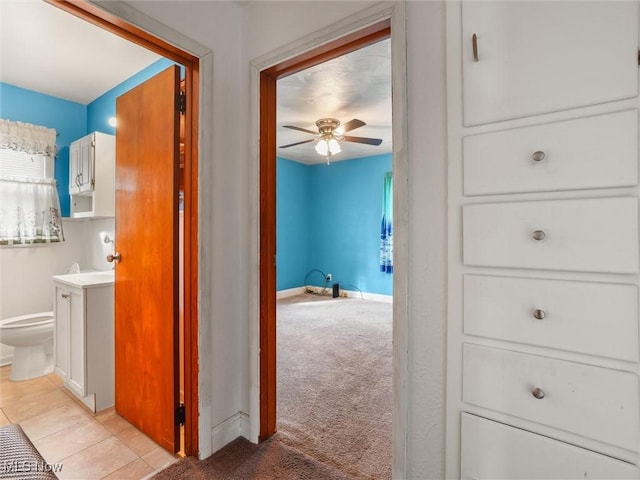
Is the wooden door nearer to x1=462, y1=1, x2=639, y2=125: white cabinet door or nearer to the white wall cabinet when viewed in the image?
the white wall cabinet

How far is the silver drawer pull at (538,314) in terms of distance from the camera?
0.96 meters

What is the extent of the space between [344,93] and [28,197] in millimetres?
3185

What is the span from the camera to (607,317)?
0.88 m

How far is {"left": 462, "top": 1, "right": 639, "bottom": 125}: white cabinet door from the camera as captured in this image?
87cm

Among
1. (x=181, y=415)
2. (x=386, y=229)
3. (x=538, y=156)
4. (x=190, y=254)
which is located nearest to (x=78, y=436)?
(x=181, y=415)

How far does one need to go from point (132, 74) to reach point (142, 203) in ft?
5.69

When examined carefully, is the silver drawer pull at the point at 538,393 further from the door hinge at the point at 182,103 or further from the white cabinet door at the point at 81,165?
the white cabinet door at the point at 81,165

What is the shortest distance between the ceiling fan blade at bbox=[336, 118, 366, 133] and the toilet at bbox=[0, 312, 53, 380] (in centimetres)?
323

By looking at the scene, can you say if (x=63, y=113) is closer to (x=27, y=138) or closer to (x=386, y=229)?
(x=27, y=138)

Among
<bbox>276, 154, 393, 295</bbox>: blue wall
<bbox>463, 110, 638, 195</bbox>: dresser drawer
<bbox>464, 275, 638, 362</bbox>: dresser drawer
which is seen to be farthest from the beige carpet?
<bbox>276, 154, 393, 295</bbox>: blue wall

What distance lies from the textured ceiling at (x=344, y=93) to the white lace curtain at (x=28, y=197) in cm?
237

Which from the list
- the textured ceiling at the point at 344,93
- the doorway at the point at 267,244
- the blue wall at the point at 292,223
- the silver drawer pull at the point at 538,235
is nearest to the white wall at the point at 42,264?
the doorway at the point at 267,244

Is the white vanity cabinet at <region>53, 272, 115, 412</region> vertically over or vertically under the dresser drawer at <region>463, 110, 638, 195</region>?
under

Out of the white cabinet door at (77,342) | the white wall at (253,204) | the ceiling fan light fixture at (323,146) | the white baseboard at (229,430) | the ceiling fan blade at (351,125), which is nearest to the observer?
the white wall at (253,204)
